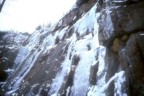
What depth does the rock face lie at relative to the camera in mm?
7727

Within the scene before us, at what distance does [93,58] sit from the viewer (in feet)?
35.2

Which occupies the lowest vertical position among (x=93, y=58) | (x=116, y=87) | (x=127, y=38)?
(x=93, y=58)

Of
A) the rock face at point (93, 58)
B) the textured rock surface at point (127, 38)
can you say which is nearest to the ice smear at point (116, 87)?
the rock face at point (93, 58)

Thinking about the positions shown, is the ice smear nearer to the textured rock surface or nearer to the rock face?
the rock face

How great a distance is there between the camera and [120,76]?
7.89 meters

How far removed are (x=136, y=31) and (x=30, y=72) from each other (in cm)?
979

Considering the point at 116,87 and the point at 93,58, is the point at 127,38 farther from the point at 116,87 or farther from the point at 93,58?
the point at 93,58

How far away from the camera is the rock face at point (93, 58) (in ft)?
25.4

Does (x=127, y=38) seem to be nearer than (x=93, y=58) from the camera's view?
Yes

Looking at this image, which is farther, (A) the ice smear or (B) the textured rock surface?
(A) the ice smear

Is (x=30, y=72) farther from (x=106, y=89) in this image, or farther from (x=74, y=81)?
(x=106, y=89)

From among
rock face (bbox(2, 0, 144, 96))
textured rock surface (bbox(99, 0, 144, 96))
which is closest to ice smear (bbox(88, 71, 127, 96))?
rock face (bbox(2, 0, 144, 96))

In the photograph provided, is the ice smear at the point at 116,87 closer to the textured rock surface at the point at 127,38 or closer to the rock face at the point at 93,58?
the rock face at the point at 93,58

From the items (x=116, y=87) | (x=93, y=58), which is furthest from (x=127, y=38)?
(x=93, y=58)
